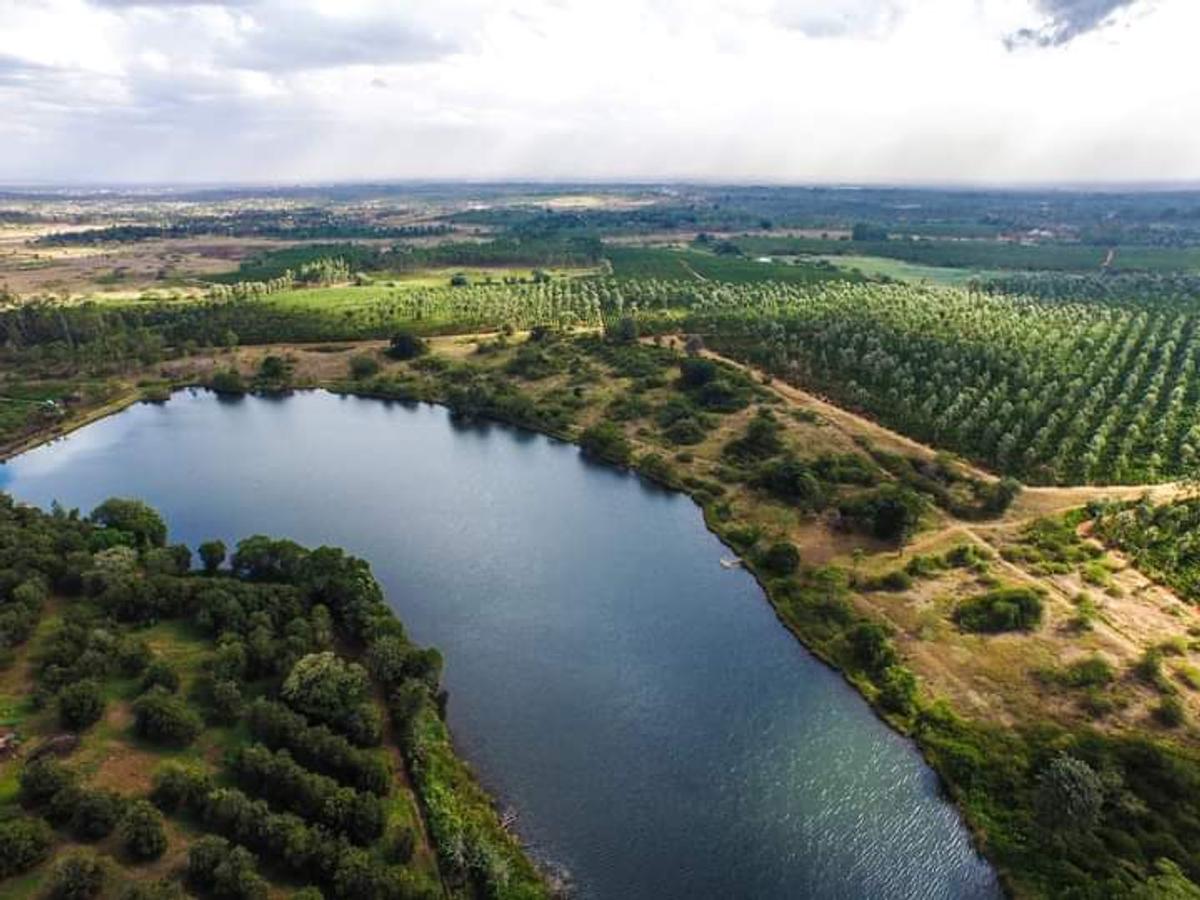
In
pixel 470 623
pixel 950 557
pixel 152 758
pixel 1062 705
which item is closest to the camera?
pixel 152 758

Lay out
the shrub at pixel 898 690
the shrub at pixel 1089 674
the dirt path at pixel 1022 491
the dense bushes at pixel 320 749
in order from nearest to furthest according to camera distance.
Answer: the dense bushes at pixel 320 749, the shrub at pixel 1089 674, the shrub at pixel 898 690, the dirt path at pixel 1022 491

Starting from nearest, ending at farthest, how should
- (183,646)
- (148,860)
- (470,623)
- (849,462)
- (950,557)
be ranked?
(148,860) < (183,646) < (470,623) < (950,557) < (849,462)

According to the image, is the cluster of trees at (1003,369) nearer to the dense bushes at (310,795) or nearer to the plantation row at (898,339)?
the plantation row at (898,339)

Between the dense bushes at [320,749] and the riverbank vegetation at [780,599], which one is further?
→ the dense bushes at [320,749]

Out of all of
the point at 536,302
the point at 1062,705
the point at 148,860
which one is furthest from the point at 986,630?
the point at 536,302

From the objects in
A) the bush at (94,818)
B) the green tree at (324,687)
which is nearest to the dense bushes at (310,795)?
the green tree at (324,687)

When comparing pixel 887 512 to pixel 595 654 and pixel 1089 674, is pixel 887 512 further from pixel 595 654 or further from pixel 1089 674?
pixel 595 654

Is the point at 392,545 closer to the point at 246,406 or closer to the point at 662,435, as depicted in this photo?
the point at 662,435

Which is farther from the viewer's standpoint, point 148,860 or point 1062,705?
point 1062,705
